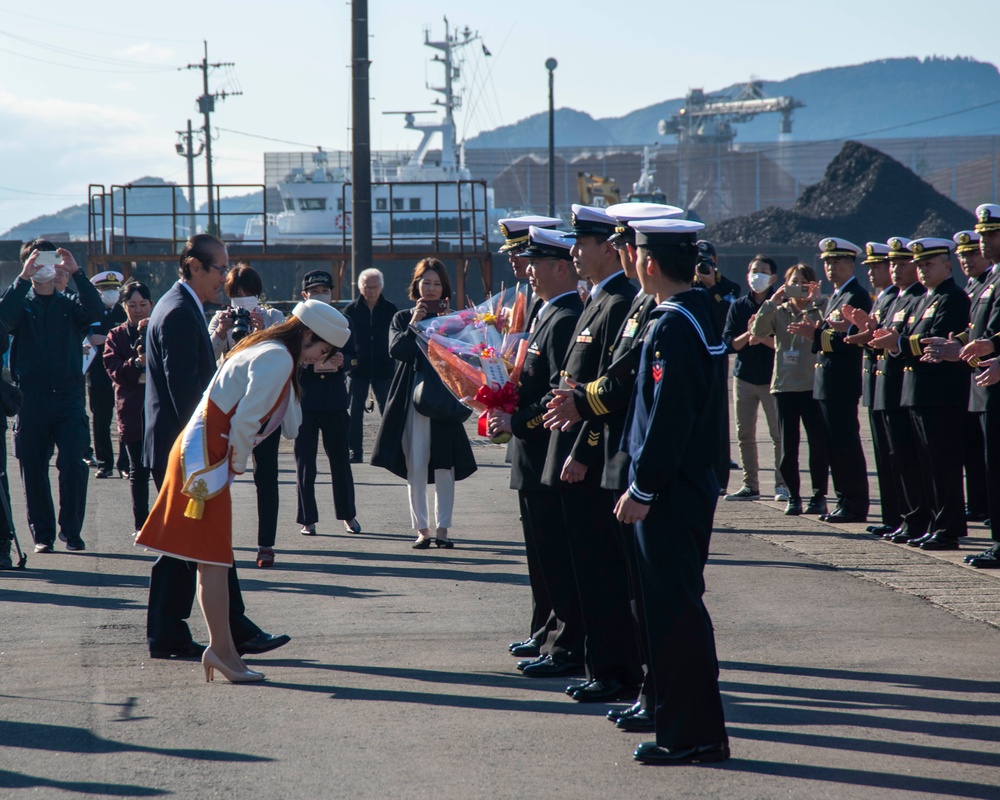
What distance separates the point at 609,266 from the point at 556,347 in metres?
0.47

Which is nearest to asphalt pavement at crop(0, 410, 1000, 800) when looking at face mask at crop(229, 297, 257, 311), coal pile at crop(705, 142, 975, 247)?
face mask at crop(229, 297, 257, 311)

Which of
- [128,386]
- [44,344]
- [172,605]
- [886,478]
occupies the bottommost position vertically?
[172,605]

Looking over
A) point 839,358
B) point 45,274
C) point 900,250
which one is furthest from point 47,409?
point 900,250

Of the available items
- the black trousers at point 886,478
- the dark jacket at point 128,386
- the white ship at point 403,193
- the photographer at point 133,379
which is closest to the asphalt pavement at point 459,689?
the photographer at point 133,379

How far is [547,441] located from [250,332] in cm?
319

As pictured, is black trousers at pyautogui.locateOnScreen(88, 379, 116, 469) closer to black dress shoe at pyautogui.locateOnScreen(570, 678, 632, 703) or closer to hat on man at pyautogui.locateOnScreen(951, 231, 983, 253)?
hat on man at pyautogui.locateOnScreen(951, 231, 983, 253)

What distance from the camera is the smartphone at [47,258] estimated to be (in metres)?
8.56

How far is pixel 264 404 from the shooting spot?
5.21 m

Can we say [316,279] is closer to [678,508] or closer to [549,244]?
[549,244]

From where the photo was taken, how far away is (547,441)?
18.4 ft

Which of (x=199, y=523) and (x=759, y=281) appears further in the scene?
(x=759, y=281)

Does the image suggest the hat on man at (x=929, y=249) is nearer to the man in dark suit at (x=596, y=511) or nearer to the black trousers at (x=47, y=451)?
the man in dark suit at (x=596, y=511)

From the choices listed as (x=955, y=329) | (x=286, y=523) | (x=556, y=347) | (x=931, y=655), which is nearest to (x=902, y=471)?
(x=955, y=329)

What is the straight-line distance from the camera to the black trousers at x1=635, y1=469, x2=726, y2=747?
437cm
